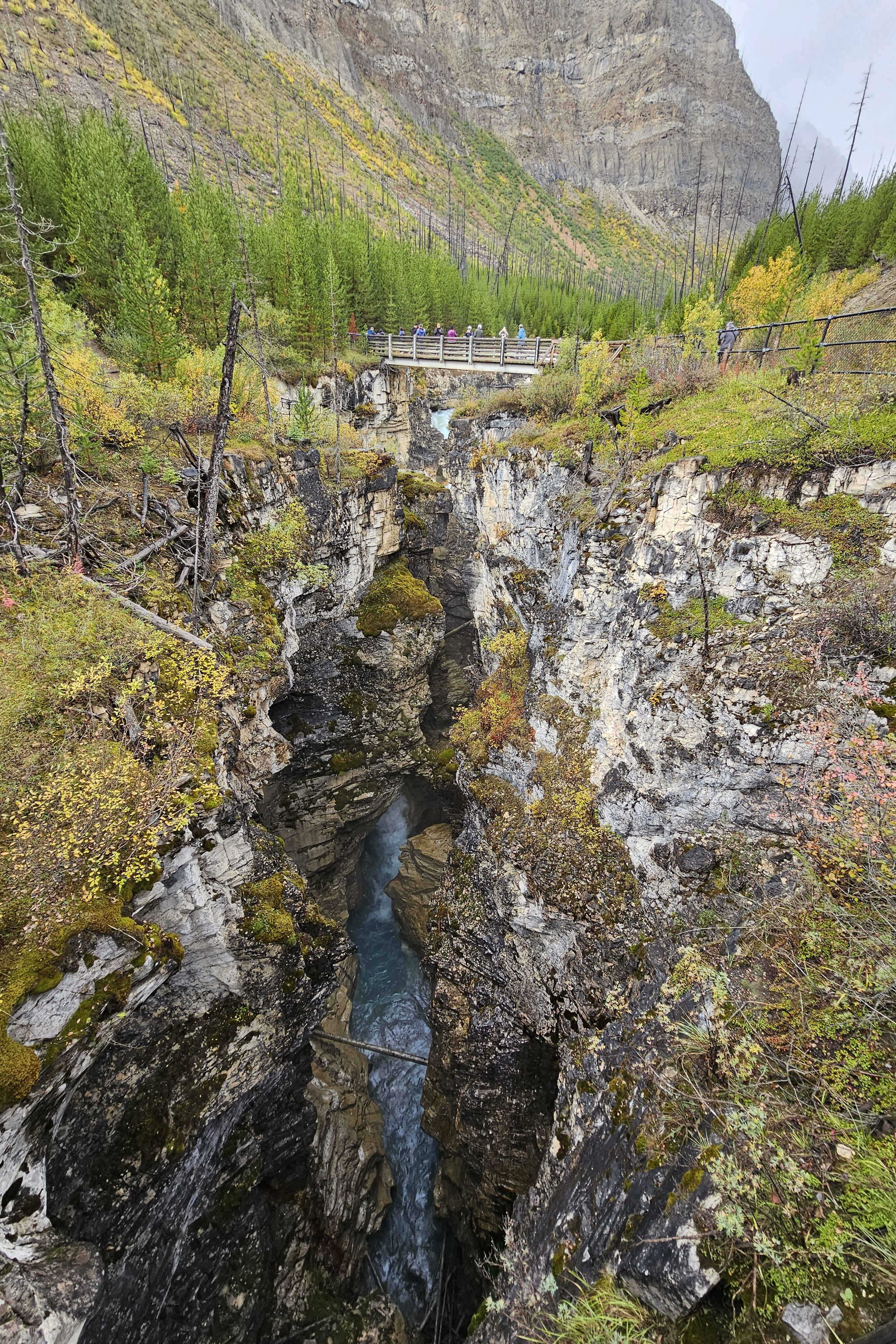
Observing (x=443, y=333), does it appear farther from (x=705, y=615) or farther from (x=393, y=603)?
(x=705, y=615)

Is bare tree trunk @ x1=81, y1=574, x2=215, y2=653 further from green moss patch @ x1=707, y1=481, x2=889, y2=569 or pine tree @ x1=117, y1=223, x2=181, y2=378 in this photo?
green moss patch @ x1=707, y1=481, x2=889, y2=569

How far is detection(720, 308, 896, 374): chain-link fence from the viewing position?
11531 millimetres

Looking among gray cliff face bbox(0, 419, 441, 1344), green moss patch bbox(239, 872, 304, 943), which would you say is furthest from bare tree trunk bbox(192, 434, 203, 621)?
green moss patch bbox(239, 872, 304, 943)

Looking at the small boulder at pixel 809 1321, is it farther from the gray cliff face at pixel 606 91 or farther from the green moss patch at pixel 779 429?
the gray cliff face at pixel 606 91

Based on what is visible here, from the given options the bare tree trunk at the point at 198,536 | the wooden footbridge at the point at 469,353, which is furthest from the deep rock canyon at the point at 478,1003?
the wooden footbridge at the point at 469,353

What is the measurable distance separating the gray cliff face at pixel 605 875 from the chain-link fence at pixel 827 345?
3227mm

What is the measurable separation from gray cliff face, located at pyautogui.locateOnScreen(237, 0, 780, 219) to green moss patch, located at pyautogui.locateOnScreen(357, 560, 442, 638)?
527 feet

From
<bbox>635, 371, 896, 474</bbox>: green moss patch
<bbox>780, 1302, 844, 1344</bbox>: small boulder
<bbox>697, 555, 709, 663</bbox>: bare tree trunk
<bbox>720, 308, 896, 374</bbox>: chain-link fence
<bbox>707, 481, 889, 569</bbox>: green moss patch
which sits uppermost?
<bbox>720, 308, 896, 374</bbox>: chain-link fence

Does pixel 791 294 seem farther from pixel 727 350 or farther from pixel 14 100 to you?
pixel 14 100

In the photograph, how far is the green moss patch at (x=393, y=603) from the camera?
23.8 metres

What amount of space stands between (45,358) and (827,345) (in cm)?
1607

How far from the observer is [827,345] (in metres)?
12.0

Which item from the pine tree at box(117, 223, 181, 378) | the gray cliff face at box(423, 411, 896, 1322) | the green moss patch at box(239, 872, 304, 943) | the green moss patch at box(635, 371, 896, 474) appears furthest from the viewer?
the pine tree at box(117, 223, 181, 378)

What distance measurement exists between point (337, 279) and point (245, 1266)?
39.7m
